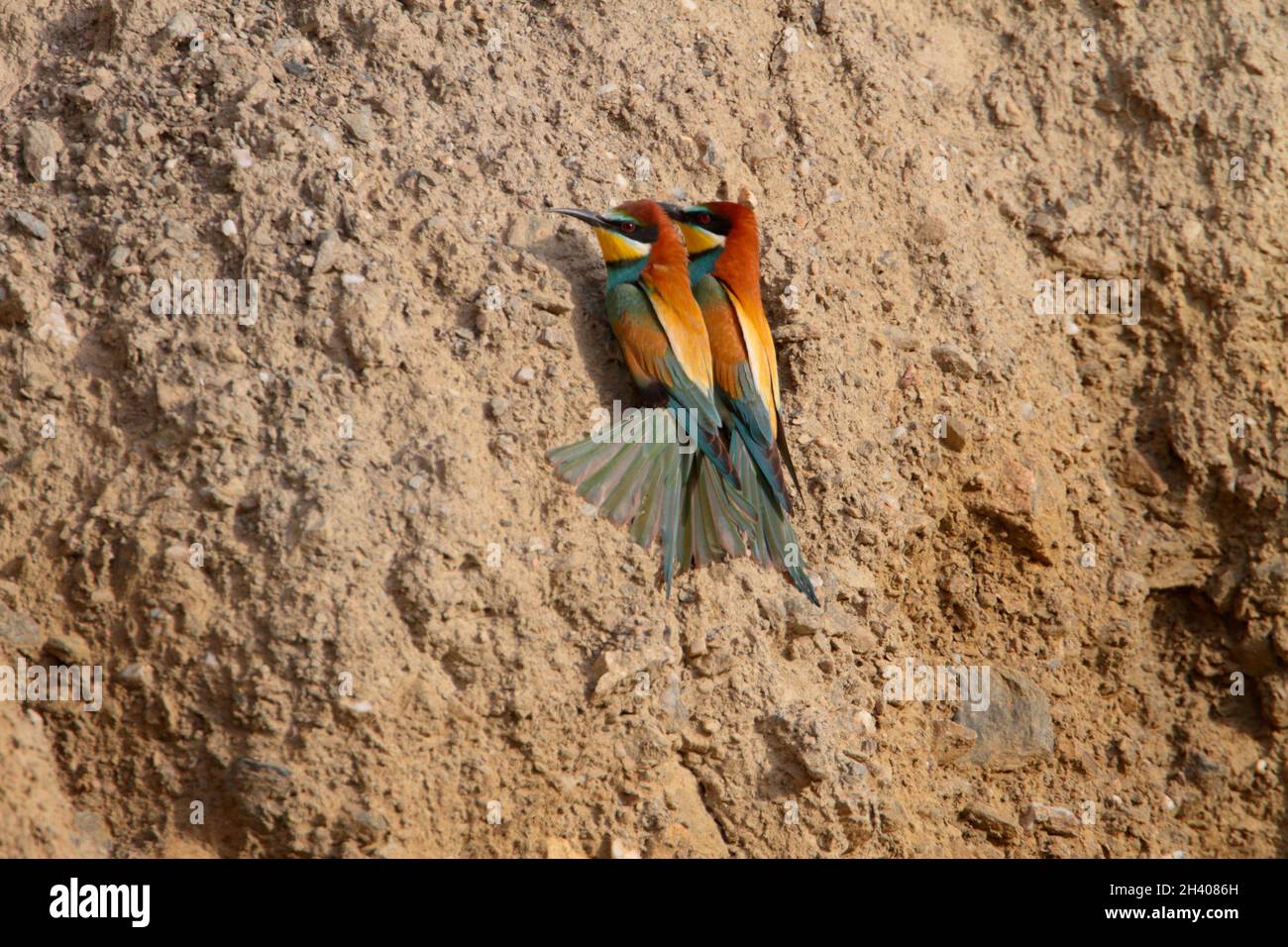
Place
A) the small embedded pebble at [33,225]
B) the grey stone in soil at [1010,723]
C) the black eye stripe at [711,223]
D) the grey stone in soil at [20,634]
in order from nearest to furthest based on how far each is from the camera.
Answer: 1. the grey stone in soil at [20,634]
2. the small embedded pebble at [33,225]
3. the black eye stripe at [711,223]
4. the grey stone in soil at [1010,723]

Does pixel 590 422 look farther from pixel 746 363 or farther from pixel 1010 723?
pixel 1010 723

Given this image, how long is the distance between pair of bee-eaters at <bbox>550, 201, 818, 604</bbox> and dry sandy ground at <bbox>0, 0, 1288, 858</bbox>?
9cm

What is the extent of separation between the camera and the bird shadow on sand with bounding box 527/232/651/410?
3.08m

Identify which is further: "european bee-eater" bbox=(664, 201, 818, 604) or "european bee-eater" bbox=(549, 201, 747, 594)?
"european bee-eater" bbox=(664, 201, 818, 604)

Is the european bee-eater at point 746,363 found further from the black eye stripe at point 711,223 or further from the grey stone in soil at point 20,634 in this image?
the grey stone in soil at point 20,634

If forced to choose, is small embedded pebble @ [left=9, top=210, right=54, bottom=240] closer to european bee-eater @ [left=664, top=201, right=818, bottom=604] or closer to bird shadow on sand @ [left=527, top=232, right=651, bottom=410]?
bird shadow on sand @ [left=527, top=232, right=651, bottom=410]

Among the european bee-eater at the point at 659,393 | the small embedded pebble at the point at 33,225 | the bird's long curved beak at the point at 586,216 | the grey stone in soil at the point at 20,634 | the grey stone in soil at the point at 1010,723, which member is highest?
the bird's long curved beak at the point at 586,216

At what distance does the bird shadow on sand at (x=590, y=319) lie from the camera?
121 inches

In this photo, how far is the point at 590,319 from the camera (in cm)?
312

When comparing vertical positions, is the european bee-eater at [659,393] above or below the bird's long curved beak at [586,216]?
below

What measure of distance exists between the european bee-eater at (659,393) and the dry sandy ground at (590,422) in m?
0.09

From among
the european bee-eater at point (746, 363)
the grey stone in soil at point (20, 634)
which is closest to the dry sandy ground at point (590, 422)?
the grey stone in soil at point (20, 634)

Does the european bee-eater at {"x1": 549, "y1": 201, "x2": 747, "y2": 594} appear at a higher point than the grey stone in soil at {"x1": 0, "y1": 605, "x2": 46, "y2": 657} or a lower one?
higher

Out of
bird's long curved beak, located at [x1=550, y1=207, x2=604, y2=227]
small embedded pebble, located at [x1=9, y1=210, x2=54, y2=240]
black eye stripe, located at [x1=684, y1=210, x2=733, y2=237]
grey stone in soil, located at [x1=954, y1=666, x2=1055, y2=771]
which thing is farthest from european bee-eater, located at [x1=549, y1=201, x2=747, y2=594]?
small embedded pebble, located at [x1=9, y1=210, x2=54, y2=240]
